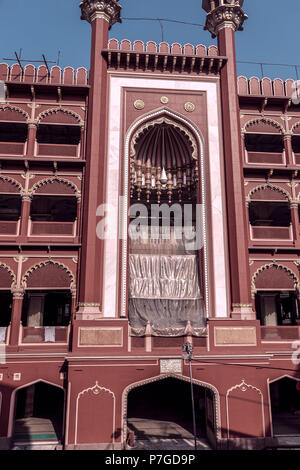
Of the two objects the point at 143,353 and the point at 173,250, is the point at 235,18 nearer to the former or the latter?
the point at 173,250

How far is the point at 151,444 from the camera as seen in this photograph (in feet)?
59.5

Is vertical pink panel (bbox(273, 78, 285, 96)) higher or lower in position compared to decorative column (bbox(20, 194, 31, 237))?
higher

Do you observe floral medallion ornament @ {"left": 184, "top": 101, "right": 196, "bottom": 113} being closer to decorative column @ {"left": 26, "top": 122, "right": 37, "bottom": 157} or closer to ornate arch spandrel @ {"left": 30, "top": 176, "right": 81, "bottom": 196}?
ornate arch spandrel @ {"left": 30, "top": 176, "right": 81, "bottom": 196}

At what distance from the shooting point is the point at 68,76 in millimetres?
22906

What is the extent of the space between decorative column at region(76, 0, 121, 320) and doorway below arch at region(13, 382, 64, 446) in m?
5.96

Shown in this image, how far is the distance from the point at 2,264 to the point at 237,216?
12724mm

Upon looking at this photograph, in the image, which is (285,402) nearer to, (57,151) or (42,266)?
(42,266)

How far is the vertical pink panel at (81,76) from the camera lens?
2288 cm

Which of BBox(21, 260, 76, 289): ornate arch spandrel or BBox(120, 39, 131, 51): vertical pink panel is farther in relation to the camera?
BBox(120, 39, 131, 51): vertical pink panel

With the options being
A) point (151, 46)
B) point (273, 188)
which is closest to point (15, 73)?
point (151, 46)

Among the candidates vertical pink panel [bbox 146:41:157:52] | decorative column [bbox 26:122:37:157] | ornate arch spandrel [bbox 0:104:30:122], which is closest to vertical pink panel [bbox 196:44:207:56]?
vertical pink panel [bbox 146:41:157:52]

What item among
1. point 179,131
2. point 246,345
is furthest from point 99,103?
point 246,345

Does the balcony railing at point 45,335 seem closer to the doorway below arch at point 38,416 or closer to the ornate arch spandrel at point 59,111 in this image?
the doorway below arch at point 38,416

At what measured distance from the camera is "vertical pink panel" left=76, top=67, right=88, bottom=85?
22.9 meters
